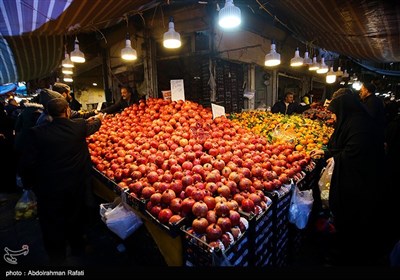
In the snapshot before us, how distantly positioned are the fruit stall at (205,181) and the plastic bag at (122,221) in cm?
17

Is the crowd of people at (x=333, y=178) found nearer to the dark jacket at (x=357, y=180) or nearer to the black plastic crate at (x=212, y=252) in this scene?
the dark jacket at (x=357, y=180)

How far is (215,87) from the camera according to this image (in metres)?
7.44

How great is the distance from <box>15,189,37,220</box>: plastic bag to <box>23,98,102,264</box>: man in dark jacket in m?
2.12

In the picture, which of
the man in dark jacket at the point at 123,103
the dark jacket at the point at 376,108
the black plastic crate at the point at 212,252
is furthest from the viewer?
the man in dark jacket at the point at 123,103

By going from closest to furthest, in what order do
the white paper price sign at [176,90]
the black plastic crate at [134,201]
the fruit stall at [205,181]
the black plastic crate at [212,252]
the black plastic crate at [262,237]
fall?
the black plastic crate at [212,252]
the fruit stall at [205,181]
the black plastic crate at [262,237]
the black plastic crate at [134,201]
the white paper price sign at [176,90]

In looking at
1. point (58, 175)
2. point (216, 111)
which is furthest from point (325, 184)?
point (58, 175)

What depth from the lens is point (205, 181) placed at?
2.83 meters

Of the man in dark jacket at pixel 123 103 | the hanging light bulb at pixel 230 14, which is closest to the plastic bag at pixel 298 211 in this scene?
the hanging light bulb at pixel 230 14

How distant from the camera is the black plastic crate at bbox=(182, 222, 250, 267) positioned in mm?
1806

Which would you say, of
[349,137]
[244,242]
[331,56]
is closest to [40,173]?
[244,242]

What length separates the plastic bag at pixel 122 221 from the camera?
286cm

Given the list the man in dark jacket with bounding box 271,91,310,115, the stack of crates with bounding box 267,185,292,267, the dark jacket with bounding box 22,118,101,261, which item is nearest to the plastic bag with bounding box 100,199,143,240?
the dark jacket with bounding box 22,118,101,261

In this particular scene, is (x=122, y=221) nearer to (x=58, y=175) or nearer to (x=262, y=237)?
(x=58, y=175)

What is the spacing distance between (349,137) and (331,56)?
14.8 meters
